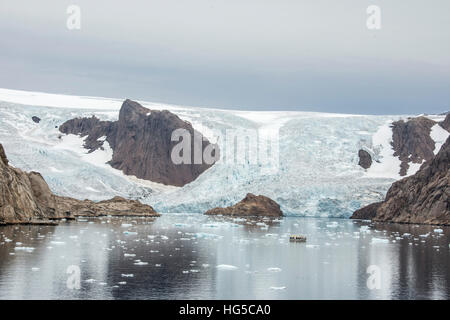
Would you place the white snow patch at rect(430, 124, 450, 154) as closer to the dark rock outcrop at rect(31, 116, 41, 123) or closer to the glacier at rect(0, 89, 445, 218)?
the glacier at rect(0, 89, 445, 218)

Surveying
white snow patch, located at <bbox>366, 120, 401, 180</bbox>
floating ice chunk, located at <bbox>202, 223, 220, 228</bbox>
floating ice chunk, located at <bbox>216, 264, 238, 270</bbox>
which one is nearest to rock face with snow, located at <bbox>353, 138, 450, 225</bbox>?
white snow patch, located at <bbox>366, 120, 401, 180</bbox>

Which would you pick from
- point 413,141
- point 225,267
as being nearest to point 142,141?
point 413,141

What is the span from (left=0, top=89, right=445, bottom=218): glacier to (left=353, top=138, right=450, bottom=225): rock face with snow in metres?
3.87

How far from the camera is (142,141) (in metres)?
81.1

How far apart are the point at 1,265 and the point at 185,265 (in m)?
5.86

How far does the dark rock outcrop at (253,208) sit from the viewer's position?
57.3 metres

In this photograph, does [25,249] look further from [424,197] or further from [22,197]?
[424,197]

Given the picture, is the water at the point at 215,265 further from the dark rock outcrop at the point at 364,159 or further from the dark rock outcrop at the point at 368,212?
the dark rock outcrop at the point at 364,159

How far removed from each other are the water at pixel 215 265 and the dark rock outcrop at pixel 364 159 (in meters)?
30.7

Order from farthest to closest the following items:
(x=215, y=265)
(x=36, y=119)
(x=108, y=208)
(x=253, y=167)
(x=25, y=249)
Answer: (x=36, y=119), (x=253, y=167), (x=108, y=208), (x=25, y=249), (x=215, y=265)

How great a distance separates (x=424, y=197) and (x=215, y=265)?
31412mm

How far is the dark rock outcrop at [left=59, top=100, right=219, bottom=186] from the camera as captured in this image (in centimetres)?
7825

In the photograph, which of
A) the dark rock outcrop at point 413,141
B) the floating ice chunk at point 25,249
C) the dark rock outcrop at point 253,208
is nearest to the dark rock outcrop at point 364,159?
the dark rock outcrop at point 413,141
